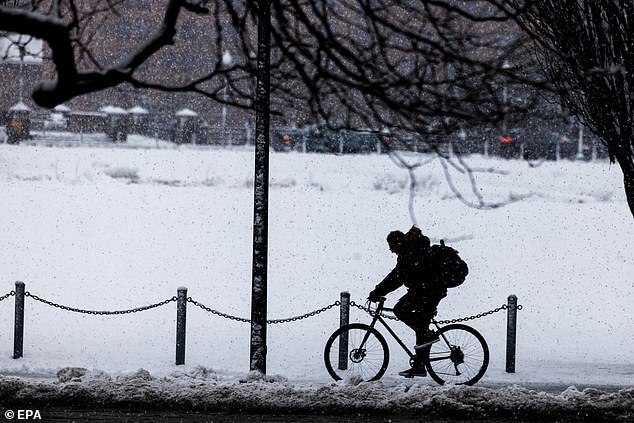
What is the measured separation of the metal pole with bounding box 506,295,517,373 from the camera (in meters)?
10.8

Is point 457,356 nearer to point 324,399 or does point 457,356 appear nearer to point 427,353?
point 427,353

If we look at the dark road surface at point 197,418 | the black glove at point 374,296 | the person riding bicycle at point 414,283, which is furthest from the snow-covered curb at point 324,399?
the black glove at point 374,296

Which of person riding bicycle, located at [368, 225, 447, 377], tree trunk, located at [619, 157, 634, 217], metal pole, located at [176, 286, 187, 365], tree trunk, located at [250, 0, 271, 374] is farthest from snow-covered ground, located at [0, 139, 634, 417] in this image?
tree trunk, located at [619, 157, 634, 217]

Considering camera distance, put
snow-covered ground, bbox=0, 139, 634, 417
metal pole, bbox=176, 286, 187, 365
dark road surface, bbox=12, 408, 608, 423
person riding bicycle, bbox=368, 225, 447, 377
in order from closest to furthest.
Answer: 1. dark road surface, bbox=12, 408, 608, 423
2. person riding bicycle, bbox=368, 225, 447, 377
3. snow-covered ground, bbox=0, 139, 634, 417
4. metal pole, bbox=176, 286, 187, 365

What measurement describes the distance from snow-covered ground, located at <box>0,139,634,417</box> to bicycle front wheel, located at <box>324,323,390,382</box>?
0.99 feet

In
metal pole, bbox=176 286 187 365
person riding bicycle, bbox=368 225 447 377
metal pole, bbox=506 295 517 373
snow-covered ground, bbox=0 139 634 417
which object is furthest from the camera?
metal pole, bbox=506 295 517 373

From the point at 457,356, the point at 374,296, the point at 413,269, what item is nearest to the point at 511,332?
the point at 457,356

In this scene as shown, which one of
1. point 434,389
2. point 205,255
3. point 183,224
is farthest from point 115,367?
point 183,224

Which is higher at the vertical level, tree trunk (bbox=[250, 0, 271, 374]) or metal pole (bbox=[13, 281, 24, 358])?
tree trunk (bbox=[250, 0, 271, 374])

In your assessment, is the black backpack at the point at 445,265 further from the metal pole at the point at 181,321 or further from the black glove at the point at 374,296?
the metal pole at the point at 181,321

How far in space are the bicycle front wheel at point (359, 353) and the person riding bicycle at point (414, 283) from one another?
40cm

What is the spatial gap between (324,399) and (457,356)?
166 cm

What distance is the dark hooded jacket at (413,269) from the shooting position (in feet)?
30.9

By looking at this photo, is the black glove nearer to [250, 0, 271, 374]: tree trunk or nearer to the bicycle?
the bicycle
